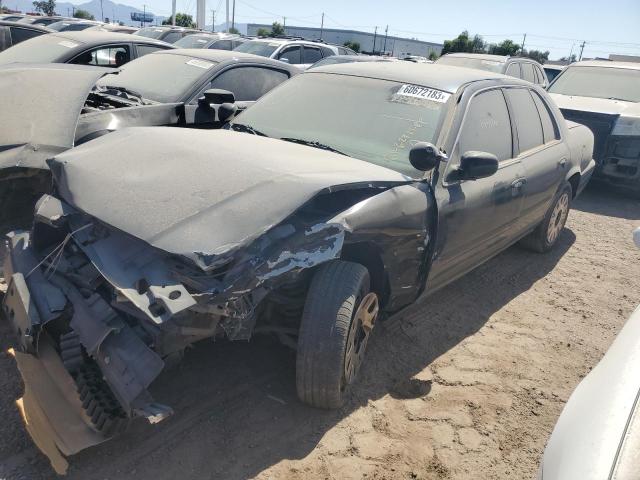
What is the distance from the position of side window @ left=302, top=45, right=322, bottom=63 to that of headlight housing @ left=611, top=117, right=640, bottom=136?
6.99 m

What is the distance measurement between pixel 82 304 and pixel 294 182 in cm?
114

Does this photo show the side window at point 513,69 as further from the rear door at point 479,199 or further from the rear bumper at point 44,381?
the rear bumper at point 44,381

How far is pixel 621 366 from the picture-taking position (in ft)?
6.40

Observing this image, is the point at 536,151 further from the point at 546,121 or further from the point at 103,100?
the point at 103,100

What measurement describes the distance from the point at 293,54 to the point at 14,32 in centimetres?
543

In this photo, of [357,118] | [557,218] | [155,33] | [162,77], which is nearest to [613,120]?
[557,218]

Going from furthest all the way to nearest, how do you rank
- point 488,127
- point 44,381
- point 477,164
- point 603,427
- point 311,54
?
point 311,54 → point 488,127 → point 477,164 → point 44,381 → point 603,427

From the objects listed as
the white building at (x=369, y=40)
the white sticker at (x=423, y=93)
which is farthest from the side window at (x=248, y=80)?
the white building at (x=369, y=40)

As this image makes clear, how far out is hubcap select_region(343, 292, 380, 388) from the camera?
9.58ft

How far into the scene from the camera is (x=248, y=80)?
251 inches

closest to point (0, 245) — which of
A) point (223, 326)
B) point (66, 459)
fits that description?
point (66, 459)

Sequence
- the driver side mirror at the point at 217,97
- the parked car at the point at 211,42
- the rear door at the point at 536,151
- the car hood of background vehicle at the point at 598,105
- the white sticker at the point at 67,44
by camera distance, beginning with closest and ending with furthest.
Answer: the rear door at the point at 536,151, the driver side mirror at the point at 217,97, the white sticker at the point at 67,44, the car hood of background vehicle at the point at 598,105, the parked car at the point at 211,42

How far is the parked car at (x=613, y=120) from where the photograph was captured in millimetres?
7668

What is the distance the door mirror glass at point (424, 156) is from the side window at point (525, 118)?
1.45 meters
